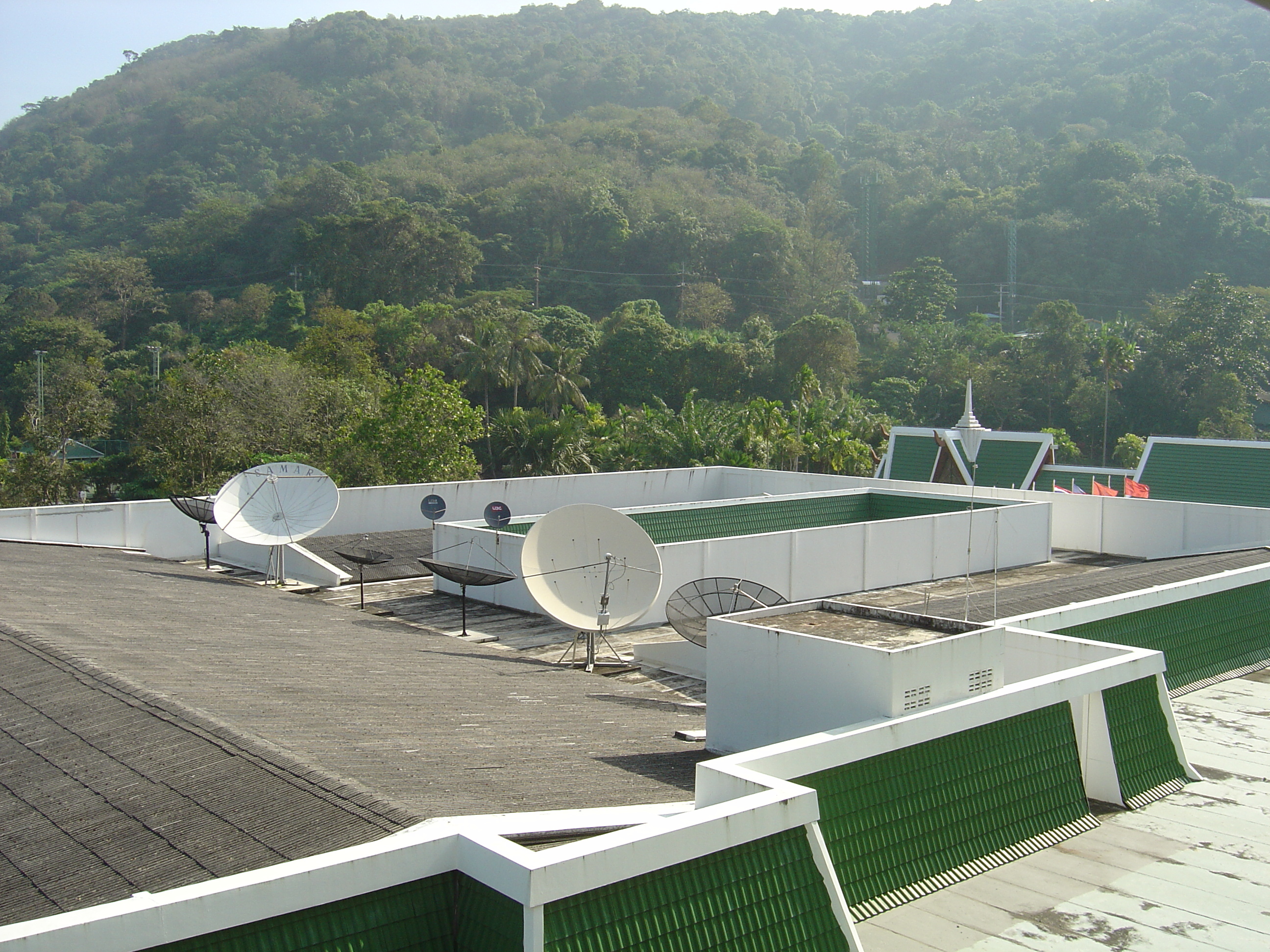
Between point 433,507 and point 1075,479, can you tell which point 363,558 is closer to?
point 433,507

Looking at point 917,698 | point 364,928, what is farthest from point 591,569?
point 364,928

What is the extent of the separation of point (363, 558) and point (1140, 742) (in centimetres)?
1636

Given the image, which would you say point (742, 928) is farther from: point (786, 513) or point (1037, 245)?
point (1037, 245)

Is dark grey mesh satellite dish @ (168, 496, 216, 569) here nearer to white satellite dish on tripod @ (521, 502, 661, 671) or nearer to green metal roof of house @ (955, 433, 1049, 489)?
white satellite dish on tripod @ (521, 502, 661, 671)

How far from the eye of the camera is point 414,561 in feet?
86.6

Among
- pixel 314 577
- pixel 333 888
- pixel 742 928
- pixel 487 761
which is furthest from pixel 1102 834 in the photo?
pixel 314 577

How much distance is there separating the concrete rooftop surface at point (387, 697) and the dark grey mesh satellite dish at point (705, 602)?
102cm

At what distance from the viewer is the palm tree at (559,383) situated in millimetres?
61031

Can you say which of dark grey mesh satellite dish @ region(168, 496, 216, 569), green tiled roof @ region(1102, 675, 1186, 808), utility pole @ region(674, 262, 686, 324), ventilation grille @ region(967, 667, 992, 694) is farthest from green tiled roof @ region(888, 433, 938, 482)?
utility pole @ region(674, 262, 686, 324)

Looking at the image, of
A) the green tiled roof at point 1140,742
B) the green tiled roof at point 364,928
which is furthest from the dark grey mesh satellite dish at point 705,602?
the green tiled roof at point 364,928

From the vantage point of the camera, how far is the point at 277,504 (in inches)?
925

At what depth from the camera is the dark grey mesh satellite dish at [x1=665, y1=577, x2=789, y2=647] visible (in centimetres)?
1433

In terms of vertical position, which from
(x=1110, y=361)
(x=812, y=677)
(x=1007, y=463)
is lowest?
(x=812, y=677)

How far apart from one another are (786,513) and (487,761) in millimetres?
21877
